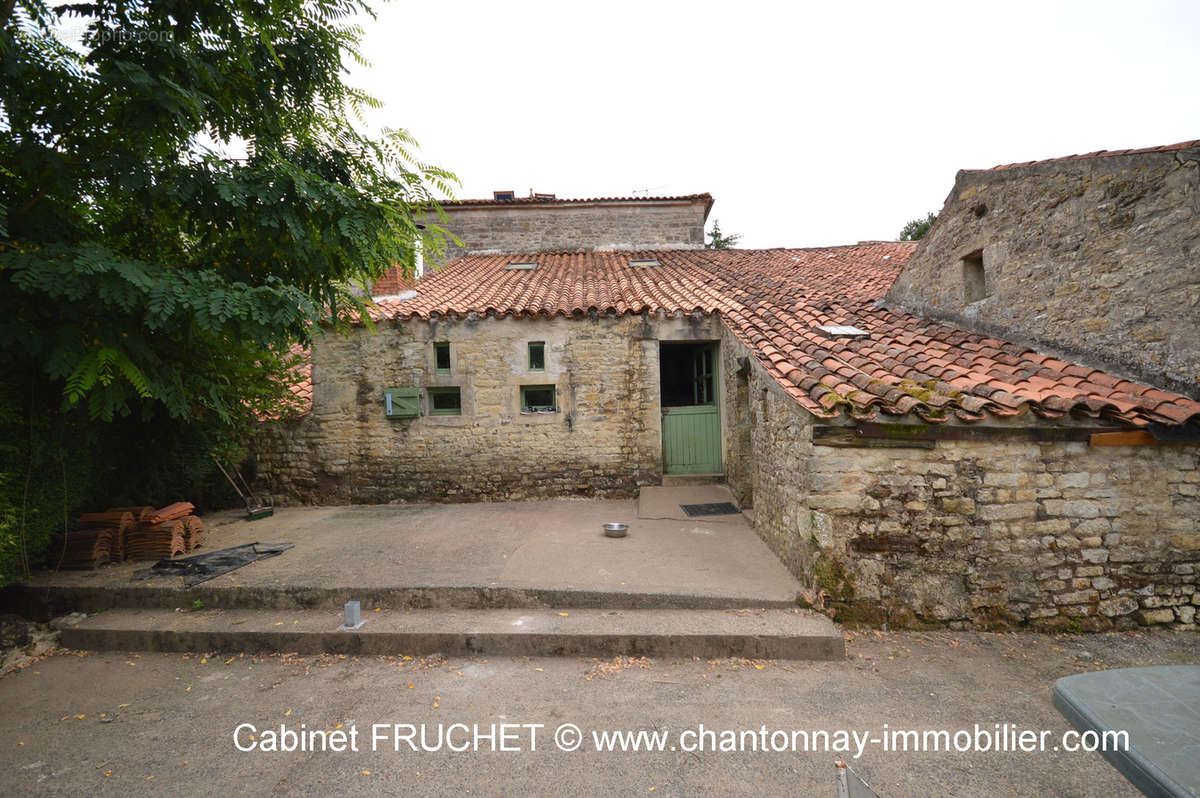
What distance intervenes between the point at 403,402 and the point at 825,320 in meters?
6.75

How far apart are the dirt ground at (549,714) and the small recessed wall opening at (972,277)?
391 centimetres

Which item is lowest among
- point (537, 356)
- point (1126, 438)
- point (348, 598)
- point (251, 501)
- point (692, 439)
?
point (348, 598)

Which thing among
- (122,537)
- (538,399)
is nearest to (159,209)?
(122,537)

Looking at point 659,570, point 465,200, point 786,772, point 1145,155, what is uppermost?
point 465,200

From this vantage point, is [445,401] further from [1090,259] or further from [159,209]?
[1090,259]

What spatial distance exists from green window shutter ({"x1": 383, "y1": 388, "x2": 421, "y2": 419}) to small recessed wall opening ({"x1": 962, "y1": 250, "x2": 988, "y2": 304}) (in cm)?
817

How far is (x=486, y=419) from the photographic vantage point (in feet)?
26.0

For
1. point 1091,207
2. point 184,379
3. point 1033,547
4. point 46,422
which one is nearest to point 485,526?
point 184,379

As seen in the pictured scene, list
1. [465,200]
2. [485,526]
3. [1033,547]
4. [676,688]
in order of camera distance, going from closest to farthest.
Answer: [676,688] → [1033,547] → [485,526] → [465,200]

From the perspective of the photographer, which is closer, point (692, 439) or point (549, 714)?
point (549, 714)

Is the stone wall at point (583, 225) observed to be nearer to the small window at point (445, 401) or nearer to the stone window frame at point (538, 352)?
the stone window frame at point (538, 352)

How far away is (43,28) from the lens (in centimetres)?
349

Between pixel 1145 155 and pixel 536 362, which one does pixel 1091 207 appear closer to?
pixel 1145 155

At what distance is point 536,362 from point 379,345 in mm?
2717
